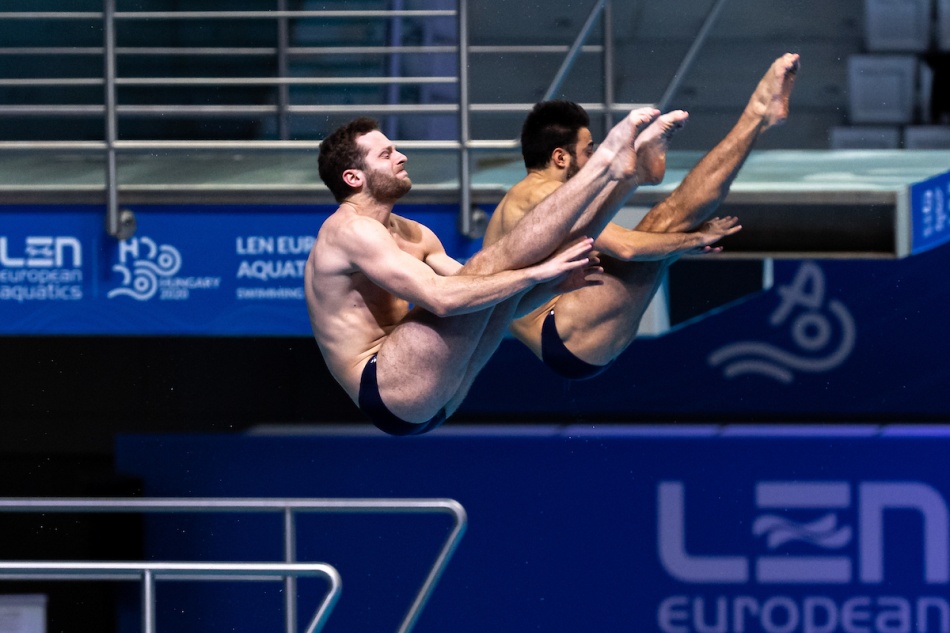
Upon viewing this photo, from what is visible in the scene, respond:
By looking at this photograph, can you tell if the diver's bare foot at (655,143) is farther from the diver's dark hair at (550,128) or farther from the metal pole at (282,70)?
the metal pole at (282,70)

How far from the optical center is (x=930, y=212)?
5.95 metres

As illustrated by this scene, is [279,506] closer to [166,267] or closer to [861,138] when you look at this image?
[166,267]

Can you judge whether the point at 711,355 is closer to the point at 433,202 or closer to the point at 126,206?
the point at 433,202

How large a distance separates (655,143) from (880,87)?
561 centimetres

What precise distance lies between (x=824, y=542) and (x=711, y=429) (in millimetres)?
811

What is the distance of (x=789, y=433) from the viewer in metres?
7.22

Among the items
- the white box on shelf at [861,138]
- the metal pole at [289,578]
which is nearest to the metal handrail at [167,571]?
the metal pole at [289,578]

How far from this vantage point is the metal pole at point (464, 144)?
5980 millimetres

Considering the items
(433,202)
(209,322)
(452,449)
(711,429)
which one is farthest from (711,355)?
(209,322)

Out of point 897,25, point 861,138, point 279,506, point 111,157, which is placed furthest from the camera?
point 897,25

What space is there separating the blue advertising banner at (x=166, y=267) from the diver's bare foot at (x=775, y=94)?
210 centimetres

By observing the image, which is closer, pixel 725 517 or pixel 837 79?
pixel 725 517

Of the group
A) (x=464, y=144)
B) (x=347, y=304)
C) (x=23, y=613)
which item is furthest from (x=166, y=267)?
(x=23, y=613)

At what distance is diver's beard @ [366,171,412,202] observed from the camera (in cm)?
411
